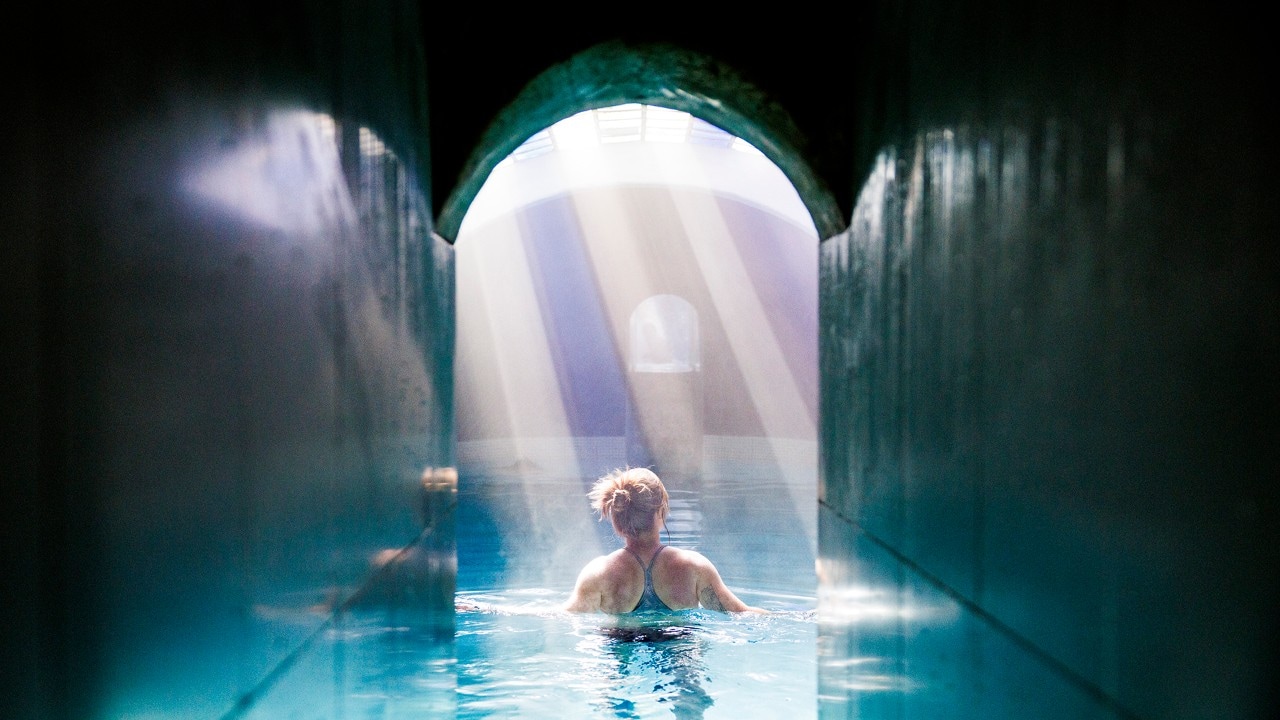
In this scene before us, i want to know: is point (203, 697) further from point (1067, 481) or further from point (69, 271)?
point (1067, 481)

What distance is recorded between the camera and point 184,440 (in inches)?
50.8

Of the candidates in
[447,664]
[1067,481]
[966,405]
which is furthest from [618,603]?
[1067,481]

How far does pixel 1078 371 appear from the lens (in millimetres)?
1503

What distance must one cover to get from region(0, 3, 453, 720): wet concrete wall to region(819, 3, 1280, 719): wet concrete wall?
4.63 feet

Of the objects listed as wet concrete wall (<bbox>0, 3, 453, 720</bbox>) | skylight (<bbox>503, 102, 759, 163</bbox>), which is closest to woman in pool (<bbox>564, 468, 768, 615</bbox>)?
wet concrete wall (<bbox>0, 3, 453, 720</bbox>)

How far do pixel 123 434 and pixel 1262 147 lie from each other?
1.47 metres

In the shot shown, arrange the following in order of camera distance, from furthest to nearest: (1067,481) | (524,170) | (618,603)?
(524,170)
(618,603)
(1067,481)

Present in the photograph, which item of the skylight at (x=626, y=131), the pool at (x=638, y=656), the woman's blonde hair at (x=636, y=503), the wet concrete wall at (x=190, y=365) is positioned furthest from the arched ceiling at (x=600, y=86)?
the skylight at (x=626, y=131)

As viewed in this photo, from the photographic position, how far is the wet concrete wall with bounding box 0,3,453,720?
0.97 meters

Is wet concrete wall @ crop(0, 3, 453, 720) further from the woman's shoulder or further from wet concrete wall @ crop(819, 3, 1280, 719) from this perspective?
the woman's shoulder

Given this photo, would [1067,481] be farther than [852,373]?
No

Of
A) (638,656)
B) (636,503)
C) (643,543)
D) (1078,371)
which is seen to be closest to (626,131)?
(636,503)

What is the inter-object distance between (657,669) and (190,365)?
495 cm

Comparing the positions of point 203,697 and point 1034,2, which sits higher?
point 1034,2
